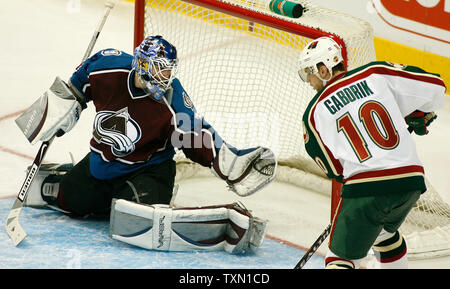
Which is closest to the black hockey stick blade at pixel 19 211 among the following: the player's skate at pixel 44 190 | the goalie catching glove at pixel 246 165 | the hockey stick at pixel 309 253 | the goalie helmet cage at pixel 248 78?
the player's skate at pixel 44 190

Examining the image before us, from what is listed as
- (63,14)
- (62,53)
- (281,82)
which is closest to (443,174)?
(281,82)

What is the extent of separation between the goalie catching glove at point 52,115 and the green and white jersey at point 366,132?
1.09 metres

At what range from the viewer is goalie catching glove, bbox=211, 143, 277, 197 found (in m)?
3.23

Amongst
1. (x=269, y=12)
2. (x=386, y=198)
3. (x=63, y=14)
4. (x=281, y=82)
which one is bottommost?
(x=63, y=14)

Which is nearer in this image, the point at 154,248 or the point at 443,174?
the point at 154,248

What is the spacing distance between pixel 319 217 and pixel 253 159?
60 centimetres

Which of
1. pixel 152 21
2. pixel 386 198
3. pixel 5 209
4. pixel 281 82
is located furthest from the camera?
pixel 281 82

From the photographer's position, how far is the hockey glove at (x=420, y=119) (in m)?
2.88

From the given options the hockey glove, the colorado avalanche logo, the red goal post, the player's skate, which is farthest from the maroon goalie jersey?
the hockey glove

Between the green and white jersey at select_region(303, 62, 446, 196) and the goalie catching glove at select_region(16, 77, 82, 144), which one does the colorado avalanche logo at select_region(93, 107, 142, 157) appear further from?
the green and white jersey at select_region(303, 62, 446, 196)

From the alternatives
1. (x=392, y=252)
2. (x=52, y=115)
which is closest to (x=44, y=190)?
(x=52, y=115)

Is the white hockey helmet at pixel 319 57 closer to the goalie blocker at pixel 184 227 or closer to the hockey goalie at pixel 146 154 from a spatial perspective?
the hockey goalie at pixel 146 154

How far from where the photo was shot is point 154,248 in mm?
3145

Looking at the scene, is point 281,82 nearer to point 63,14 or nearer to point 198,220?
point 198,220
